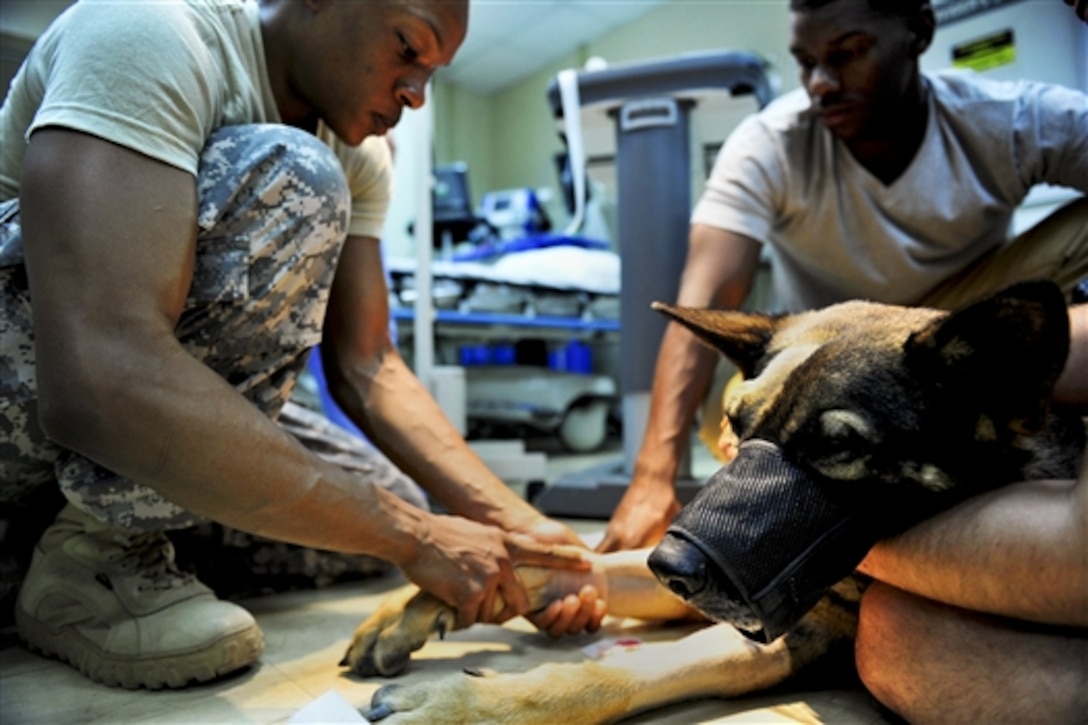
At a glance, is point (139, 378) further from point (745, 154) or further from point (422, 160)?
point (422, 160)

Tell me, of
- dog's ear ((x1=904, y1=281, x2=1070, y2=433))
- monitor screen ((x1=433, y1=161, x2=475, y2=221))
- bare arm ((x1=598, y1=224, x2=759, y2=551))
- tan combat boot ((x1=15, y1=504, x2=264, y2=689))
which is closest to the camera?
dog's ear ((x1=904, y1=281, x2=1070, y2=433))

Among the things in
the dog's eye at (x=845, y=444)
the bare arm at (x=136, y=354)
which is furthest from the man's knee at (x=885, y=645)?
the bare arm at (x=136, y=354)

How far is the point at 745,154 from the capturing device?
6.01 feet

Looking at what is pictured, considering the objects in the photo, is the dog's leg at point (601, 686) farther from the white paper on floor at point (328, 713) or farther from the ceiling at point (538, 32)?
the ceiling at point (538, 32)

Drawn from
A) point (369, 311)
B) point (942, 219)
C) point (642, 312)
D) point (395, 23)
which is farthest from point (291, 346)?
point (942, 219)

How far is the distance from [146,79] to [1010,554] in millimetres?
1105

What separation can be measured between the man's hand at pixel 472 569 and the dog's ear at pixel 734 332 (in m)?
0.43

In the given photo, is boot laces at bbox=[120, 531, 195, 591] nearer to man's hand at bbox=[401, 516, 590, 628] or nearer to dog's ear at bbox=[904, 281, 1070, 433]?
man's hand at bbox=[401, 516, 590, 628]

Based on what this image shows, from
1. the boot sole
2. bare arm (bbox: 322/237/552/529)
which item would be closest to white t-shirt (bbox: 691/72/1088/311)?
bare arm (bbox: 322/237/552/529)

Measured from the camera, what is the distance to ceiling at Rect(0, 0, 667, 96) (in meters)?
3.31

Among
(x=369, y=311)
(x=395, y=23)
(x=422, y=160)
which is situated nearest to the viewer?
(x=395, y=23)

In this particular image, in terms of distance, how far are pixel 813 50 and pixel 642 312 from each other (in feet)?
2.89

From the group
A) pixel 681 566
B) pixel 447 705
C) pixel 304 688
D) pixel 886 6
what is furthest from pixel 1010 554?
pixel 886 6

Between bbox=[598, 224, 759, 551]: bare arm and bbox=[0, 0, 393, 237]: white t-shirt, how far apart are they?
965 millimetres
